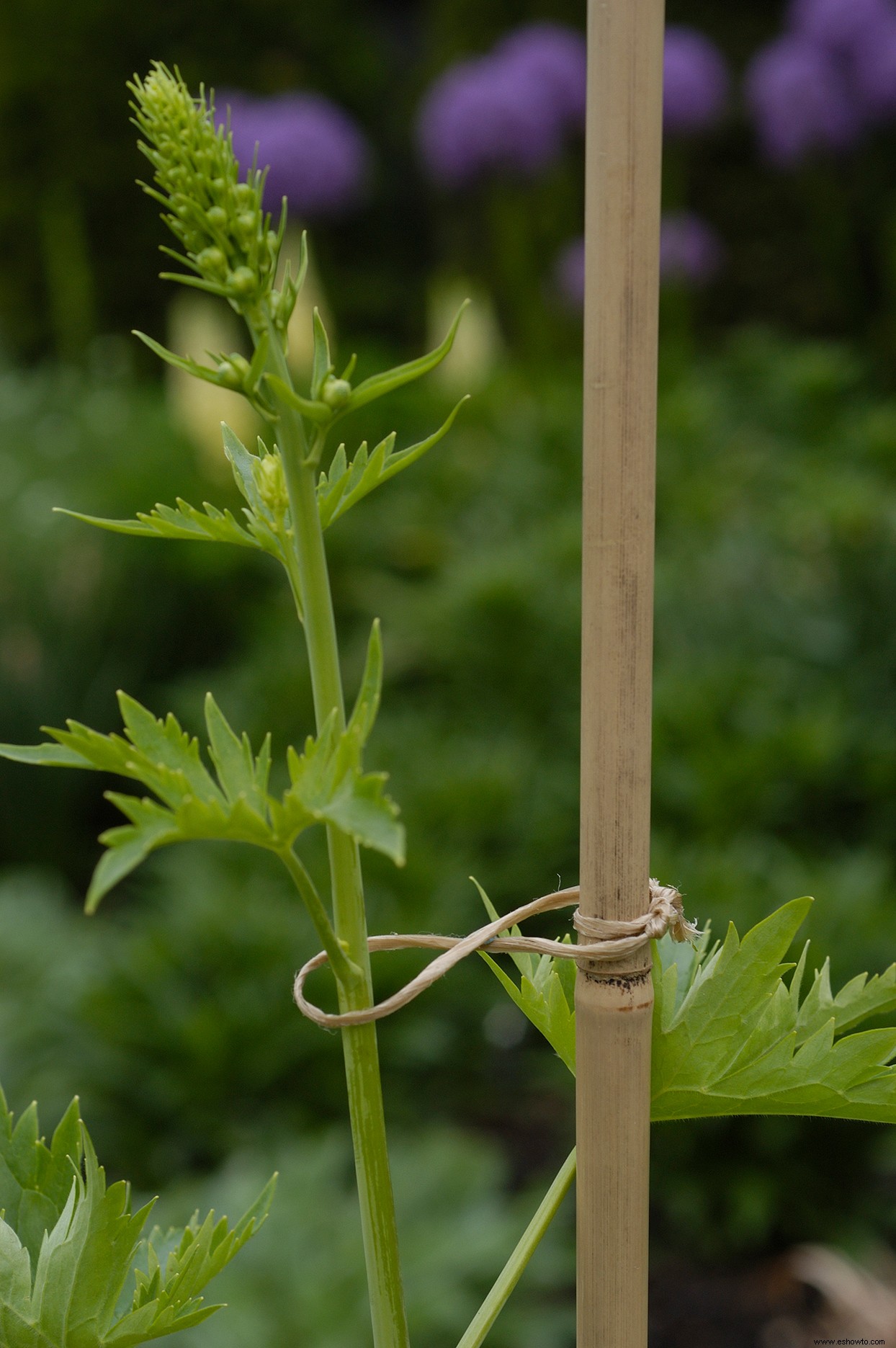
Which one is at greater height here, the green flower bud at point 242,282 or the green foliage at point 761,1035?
the green flower bud at point 242,282

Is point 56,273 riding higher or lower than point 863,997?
higher

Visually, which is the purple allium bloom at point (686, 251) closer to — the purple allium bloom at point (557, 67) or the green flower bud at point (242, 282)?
the purple allium bloom at point (557, 67)

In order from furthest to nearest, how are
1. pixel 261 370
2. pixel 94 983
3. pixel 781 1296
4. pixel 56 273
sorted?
1. pixel 56 273
2. pixel 94 983
3. pixel 781 1296
4. pixel 261 370

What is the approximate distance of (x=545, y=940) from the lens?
0.30m

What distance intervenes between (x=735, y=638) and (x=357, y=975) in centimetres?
163

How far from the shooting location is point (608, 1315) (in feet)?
1.07

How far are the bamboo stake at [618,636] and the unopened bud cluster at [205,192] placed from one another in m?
0.08

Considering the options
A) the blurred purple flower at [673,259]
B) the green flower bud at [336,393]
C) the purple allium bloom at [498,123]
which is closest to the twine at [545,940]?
the green flower bud at [336,393]

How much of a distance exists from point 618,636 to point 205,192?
13cm

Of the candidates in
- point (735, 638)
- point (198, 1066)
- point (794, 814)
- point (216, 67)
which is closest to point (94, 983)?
point (198, 1066)

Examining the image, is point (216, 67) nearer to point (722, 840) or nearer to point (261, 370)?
point (722, 840)

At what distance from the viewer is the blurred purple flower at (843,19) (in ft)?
9.05

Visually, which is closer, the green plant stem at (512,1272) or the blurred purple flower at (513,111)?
the green plant stem at (512,1272)

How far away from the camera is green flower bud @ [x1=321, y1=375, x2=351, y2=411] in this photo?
0.83 ft
